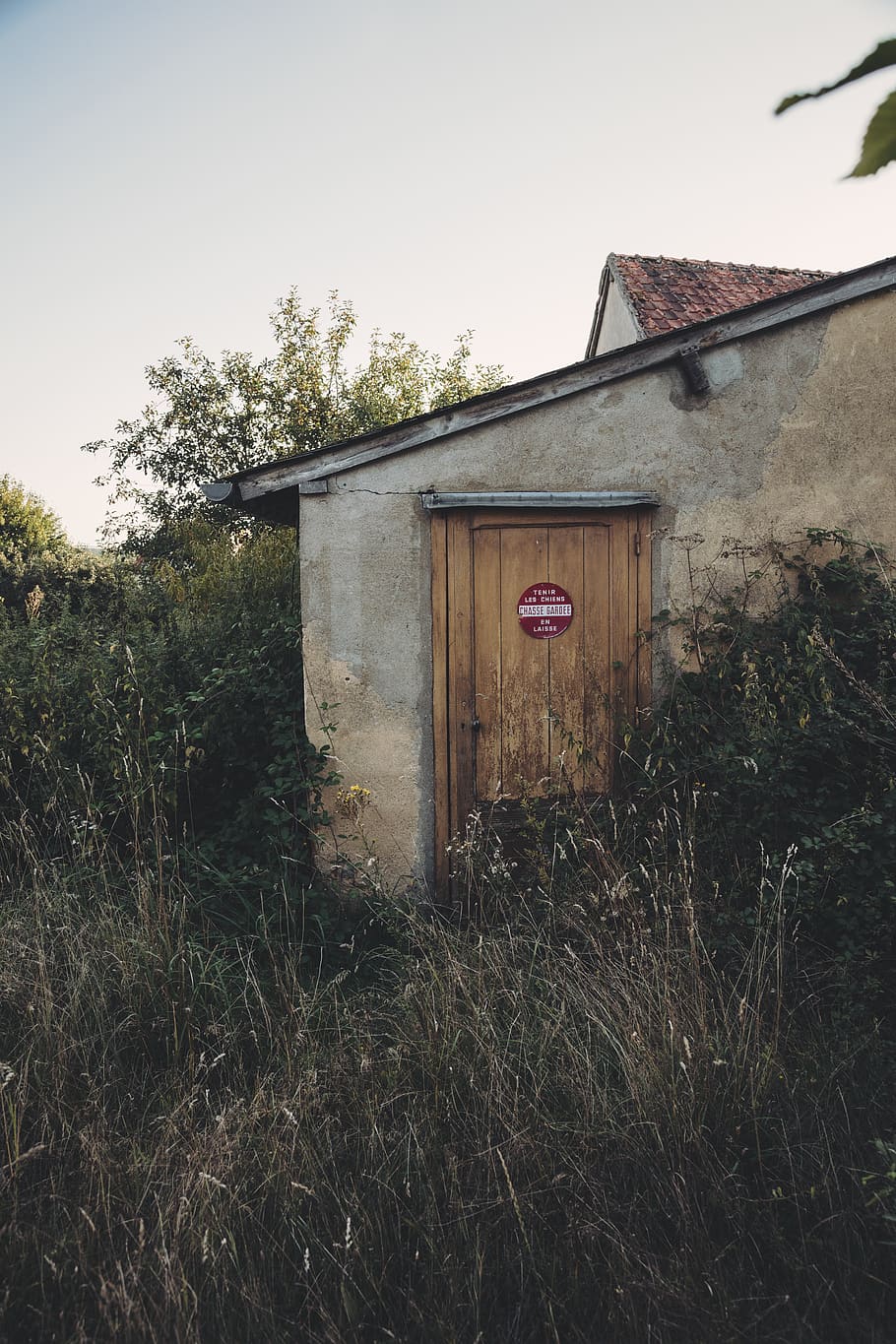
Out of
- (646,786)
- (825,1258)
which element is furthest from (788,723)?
(825,1258)

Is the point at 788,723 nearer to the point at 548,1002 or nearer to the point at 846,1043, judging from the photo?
the point at 846,1043

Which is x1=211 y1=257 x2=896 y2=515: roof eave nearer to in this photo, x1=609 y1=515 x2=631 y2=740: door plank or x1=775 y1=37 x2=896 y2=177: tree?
x1=609 y1=515 x2=631 y2=740: door plank

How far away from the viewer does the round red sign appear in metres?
4.97

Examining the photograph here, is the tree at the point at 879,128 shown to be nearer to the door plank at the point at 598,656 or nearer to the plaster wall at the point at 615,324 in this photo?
the door plank at the point at 598,656

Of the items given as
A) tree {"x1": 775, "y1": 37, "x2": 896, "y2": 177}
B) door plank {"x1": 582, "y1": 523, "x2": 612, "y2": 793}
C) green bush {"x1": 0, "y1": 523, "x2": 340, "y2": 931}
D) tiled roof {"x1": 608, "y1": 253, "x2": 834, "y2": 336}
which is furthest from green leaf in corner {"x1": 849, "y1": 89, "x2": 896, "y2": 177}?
tiled roof {"x1": 608, "y1": 253, "x2": 834, "y2": 336}

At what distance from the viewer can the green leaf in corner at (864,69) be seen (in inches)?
18.4

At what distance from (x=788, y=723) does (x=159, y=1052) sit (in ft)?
11.0

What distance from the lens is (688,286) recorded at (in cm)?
1017

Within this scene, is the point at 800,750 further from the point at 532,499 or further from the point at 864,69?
the point at 864,69

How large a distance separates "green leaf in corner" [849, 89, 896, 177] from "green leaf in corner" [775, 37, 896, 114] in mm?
45

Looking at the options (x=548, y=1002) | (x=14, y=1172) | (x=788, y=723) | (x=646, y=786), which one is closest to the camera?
(x=14, y=1172)

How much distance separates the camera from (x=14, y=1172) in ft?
7.92

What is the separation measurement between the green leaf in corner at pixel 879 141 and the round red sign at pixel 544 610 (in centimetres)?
443

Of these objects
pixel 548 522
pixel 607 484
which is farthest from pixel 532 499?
pixel 607 484
